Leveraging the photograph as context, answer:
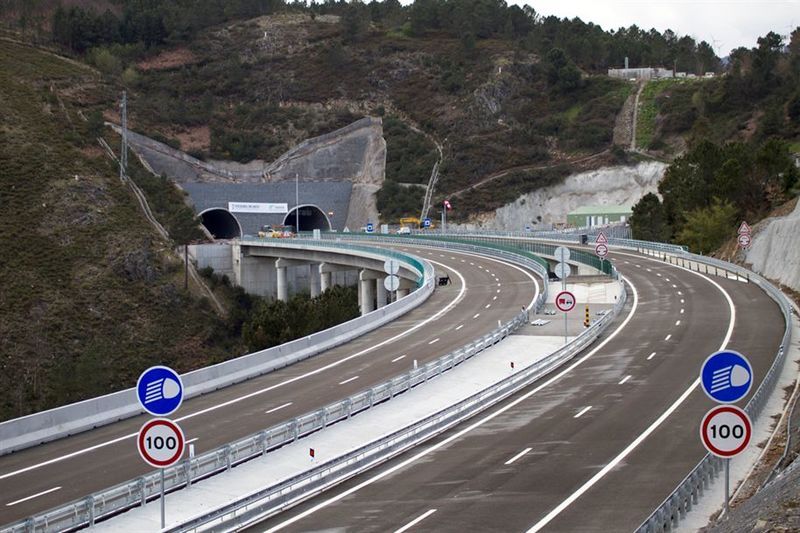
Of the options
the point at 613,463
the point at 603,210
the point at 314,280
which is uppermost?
the point at 603,210

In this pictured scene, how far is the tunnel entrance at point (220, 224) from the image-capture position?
12638cm

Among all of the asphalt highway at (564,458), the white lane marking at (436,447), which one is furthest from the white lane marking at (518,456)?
the white lane marking at (436,447)

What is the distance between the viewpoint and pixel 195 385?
104ft

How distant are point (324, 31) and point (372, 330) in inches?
5277

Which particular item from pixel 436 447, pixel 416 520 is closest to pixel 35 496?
pixel 416 520

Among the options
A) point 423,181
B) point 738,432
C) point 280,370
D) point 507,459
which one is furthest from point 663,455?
point 423,181

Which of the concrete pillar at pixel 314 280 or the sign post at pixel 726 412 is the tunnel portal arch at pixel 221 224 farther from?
the sign post at pixel 726 412

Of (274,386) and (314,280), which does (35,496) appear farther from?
(314,280)

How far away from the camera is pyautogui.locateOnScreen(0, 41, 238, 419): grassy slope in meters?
69.5

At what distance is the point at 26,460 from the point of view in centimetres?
2398

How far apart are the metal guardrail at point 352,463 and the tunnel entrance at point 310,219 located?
9932 cm

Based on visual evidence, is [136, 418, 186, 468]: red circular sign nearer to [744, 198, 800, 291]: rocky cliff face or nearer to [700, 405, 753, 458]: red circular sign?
[700, 405, 753, 458]: red circular sign

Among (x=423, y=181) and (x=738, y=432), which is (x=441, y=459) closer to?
(x=738, y=432)

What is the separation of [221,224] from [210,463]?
109m
